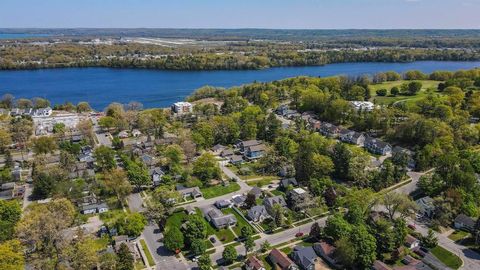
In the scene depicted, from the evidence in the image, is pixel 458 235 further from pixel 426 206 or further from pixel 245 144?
pixel 245 144

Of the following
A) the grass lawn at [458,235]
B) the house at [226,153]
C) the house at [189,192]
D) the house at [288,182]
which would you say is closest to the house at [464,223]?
the grass lawn at [458,235]

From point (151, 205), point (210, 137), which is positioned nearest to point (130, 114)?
Answer: point (210, 137)

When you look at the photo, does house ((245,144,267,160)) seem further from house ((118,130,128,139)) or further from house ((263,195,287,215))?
house ((118,130,128,139))

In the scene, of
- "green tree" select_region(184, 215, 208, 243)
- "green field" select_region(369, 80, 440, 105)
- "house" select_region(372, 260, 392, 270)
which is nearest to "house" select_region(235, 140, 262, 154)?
"green tree" select_region(184, 215, 208, 243)

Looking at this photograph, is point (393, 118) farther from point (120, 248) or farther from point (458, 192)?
point (120, 248)

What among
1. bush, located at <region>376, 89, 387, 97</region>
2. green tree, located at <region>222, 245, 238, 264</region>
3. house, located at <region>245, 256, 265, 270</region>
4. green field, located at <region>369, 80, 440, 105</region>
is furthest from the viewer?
bush, located at <region>376, 89, 387, 97</region>

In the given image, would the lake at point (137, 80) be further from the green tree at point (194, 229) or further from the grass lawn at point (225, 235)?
the green tree at point (194, 229)

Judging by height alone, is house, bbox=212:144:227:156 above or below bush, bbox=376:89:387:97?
below
